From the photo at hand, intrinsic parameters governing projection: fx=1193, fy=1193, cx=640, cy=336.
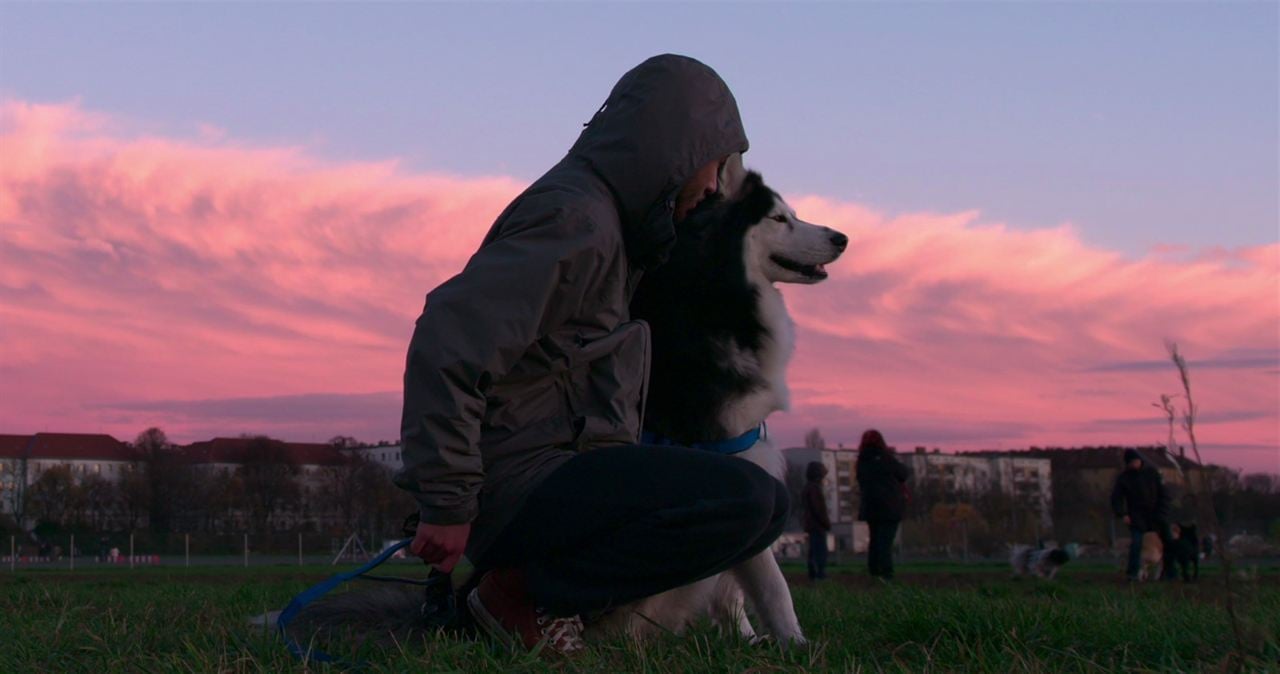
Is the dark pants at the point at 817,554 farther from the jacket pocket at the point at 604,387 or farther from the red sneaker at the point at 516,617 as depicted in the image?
the jacket pocket at the point at 604,387

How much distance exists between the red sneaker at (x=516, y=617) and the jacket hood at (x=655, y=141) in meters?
1.07

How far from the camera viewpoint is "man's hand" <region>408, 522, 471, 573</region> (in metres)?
3.14

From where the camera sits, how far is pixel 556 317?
3.37 meters

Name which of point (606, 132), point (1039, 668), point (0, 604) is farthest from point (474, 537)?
point (0, 604)

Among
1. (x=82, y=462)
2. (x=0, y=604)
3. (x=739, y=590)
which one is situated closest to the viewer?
(x=739, y=590)

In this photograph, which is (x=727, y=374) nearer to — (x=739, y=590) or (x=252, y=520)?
(x=739, y=590)

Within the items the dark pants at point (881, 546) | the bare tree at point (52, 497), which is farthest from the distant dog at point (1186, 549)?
the bare tree at point (52, 497)

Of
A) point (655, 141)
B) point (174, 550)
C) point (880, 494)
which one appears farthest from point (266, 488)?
point (655, 141)

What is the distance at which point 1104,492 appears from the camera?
3684 inches

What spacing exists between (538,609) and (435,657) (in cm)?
52

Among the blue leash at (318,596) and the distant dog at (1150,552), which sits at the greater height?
the blue leash at (318,596)

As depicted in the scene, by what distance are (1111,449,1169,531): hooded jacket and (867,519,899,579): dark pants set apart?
4.52m

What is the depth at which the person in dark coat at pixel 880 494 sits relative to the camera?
1362 centimetres

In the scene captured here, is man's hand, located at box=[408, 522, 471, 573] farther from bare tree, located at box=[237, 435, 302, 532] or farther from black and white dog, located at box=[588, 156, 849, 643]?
bare tree, located at box=[237, 435, 302, 532]
